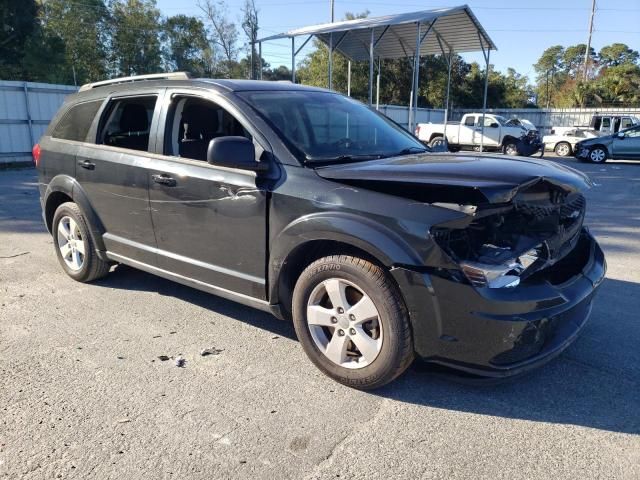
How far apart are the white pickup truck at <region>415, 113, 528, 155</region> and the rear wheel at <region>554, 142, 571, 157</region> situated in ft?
10.0

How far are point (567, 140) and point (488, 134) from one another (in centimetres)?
442

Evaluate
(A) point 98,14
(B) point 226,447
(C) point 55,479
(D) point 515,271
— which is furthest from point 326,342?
(A) point 98,14

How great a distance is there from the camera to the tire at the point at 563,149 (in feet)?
80.1

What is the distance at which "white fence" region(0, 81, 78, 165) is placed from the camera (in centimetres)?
1606

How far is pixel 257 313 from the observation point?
4254 mm

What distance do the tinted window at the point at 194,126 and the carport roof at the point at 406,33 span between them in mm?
13425

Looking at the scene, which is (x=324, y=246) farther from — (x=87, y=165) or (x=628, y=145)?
(x=628, y=145)

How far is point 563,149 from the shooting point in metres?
24.6

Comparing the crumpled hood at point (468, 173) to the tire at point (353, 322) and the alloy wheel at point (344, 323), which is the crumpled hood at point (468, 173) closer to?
the tire at point (353, 322)

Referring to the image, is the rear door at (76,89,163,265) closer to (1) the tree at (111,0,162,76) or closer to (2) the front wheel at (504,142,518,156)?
(2) the front wheel at (504,142,518,156)

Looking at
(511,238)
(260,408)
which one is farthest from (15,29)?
(511,238)

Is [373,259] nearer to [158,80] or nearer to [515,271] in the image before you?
[515,271]

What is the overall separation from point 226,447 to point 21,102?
17423mm

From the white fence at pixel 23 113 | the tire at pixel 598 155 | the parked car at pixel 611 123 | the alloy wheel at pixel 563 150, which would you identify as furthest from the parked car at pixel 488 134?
the white fence at pixel 23 113
